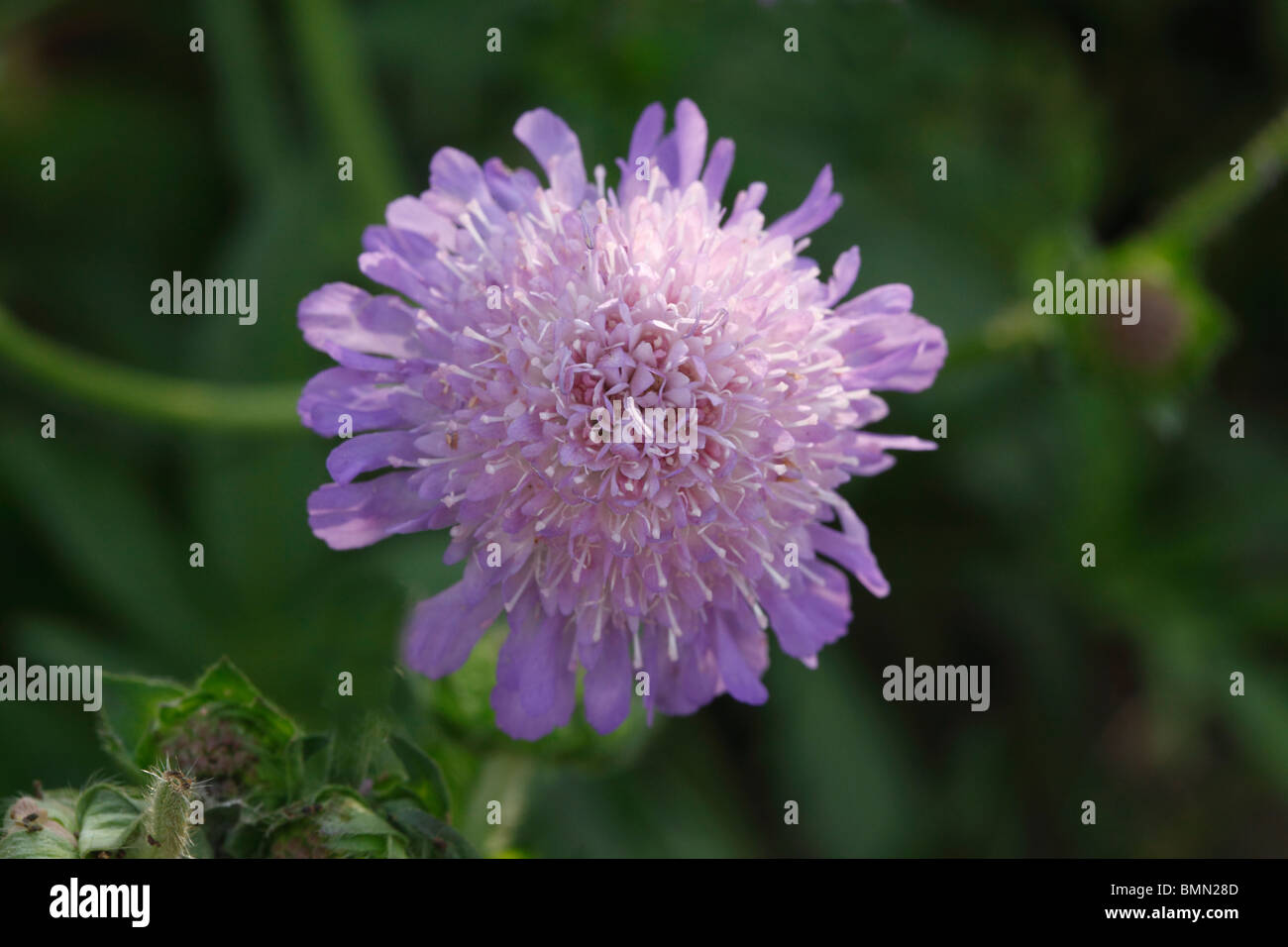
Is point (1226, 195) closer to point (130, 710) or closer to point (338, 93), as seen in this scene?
point (338, 93)

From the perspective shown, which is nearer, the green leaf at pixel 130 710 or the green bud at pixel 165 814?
the green bud at pixel 165 814

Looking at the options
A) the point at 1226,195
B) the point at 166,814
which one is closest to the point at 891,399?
the point at 1226,195

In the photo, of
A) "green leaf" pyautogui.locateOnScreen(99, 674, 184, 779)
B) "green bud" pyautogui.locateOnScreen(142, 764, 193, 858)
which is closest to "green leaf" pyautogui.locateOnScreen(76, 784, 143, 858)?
"green bud" pyautogui.locateOnScreen(142, 764, 193, 858)

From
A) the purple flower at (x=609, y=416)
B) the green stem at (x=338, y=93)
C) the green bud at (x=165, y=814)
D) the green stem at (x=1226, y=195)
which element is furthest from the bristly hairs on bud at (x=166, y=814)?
the green stem at (x=1226, y=195)

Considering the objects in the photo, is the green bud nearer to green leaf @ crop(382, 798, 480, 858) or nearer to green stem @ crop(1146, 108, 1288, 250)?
green leaf @ crop(382, 798, 480, 858)

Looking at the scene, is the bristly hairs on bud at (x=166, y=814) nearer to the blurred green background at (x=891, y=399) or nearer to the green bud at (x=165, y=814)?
the green bud at (x=165, y=814)
